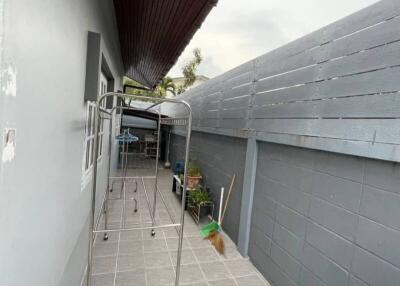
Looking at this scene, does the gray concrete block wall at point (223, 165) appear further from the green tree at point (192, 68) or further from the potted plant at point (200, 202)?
the green tree at point (192, 68)

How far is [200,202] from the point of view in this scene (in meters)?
4.33

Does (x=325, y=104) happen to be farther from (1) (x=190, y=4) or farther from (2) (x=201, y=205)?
(2) (x=201, y=205)

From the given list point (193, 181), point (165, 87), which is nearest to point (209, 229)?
point (193, 181)

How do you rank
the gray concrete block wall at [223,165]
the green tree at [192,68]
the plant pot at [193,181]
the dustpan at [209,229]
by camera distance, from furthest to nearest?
the green tree at [192,68], the plant pot at [193,181], the dustpan at [209,229], the gray concrete block wall at [223,165]

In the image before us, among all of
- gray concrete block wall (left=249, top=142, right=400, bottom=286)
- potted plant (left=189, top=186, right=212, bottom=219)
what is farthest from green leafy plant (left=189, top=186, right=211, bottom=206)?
gray concrete block wall (left=249, top=142, right=400, bottom=286)

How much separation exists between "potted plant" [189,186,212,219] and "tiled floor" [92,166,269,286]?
1.00 ft

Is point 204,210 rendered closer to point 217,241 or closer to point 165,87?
point 217,241

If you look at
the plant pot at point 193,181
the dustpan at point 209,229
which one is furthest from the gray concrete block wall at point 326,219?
the plant pot at point 193,181

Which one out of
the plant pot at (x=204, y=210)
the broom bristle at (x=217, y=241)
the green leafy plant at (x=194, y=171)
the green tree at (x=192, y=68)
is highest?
the green tree at (x=192, y=68)

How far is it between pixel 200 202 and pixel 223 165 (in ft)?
2.70

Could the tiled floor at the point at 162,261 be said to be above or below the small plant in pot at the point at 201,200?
below

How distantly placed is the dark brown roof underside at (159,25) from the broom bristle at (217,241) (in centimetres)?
302

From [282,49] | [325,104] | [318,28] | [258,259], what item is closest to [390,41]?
[325,104]

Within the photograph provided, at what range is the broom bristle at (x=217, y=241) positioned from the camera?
3.30m
